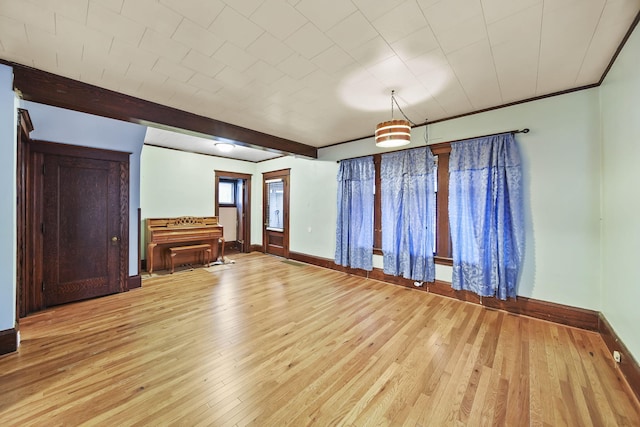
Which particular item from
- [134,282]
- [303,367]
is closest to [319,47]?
[303,367]

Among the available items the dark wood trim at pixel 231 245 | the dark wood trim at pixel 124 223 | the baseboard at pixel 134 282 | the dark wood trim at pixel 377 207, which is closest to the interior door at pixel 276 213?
the dark wood trim at pixel 231 245

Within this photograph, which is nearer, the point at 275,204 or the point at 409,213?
the point at 409,213

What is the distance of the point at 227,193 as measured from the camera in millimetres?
7355

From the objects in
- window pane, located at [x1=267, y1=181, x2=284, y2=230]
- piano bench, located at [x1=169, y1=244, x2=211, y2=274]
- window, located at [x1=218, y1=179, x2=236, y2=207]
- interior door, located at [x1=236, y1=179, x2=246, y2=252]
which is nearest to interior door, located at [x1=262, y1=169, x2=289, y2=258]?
window pane, located at [x1=267, y1=181, x2=284, y2=230]

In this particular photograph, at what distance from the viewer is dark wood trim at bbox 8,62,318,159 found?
2.33 m

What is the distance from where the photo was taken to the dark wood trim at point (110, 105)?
7.66ft

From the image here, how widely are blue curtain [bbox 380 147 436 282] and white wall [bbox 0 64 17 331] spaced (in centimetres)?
450

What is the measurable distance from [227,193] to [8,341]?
5.49 m

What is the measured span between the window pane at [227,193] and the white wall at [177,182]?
2.59ft

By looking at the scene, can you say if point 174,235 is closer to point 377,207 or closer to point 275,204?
point 275,204

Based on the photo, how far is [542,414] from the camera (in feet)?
5.14

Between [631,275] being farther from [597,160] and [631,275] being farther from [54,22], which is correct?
[54,22]

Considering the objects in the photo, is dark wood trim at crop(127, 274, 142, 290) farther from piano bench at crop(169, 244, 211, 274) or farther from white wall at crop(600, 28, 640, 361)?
white wall at crop(600, 28, 640, 361)

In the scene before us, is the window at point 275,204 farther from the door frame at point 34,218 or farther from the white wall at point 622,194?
the white wall at point 622,194
